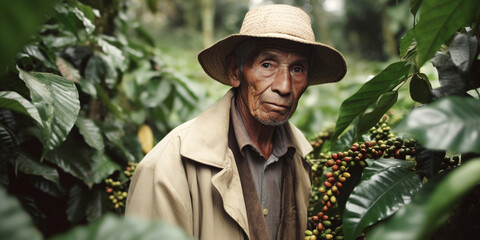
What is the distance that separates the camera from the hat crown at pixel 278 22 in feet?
4.40

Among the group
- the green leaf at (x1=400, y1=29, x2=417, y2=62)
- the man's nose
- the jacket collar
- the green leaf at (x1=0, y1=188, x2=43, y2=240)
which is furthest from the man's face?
the green leaf at (x1=0, y1=188, x2=43, y2=240)

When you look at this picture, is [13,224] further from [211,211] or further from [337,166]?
[337,166]

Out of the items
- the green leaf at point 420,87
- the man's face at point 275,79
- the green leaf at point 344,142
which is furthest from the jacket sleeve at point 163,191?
the green leaf at point 420,87

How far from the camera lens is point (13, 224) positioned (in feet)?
1.57

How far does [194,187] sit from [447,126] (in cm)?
83

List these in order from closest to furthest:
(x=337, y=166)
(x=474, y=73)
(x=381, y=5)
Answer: (x=474, y=73) < (x=337, y=166) < (x=381, y=5)

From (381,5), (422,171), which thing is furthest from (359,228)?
(381,5)

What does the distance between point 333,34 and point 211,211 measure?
18218 millimetres

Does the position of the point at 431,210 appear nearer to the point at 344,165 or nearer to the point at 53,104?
the point at 344,165

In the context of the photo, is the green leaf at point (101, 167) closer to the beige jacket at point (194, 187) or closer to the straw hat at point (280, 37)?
the beige jacket at point (194, 187)

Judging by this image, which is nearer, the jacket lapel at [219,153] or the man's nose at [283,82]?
the jacket lapel at [219,153]

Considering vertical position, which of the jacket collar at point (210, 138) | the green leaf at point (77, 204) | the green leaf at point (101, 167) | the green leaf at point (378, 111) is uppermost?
the green leaf at point (378, 111)

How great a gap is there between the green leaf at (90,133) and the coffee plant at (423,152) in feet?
3.28

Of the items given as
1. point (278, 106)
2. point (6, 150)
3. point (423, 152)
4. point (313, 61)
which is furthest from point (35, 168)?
point (423, 152)
